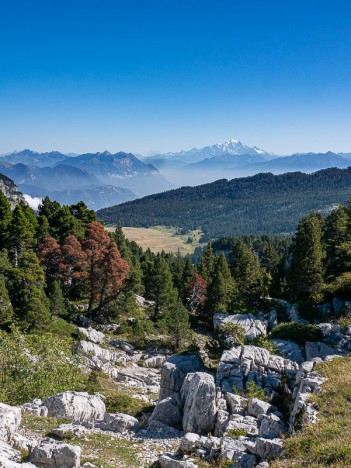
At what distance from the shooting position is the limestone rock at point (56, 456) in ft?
48.9

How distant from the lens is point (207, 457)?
15.9 m

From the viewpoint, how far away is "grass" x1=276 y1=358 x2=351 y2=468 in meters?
13.5

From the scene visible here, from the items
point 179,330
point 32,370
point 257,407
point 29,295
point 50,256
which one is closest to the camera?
point 257,407

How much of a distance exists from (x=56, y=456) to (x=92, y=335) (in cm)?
3221

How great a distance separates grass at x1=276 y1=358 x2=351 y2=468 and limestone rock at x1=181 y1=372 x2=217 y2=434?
18.0 ft

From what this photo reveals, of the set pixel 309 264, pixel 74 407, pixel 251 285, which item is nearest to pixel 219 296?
pixel 251 285

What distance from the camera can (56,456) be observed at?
15.0 metres

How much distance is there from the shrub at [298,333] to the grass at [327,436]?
1144cm

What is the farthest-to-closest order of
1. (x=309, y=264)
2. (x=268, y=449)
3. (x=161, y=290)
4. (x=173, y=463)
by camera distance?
(x=161, y=290), (x=309, y=264), (x=173, y=463), (x=268, y=449)

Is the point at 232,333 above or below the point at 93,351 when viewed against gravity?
above

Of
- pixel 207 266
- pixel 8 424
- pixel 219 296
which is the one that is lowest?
pixel 219 296

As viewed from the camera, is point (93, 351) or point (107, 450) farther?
point (93, 351)

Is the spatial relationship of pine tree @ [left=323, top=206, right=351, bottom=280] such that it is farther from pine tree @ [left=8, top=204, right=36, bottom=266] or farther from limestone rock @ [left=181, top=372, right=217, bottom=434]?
pine tree @ [left=8, top=204, right=36, bottom=266]

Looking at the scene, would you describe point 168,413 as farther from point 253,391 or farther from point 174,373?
point 253,391
